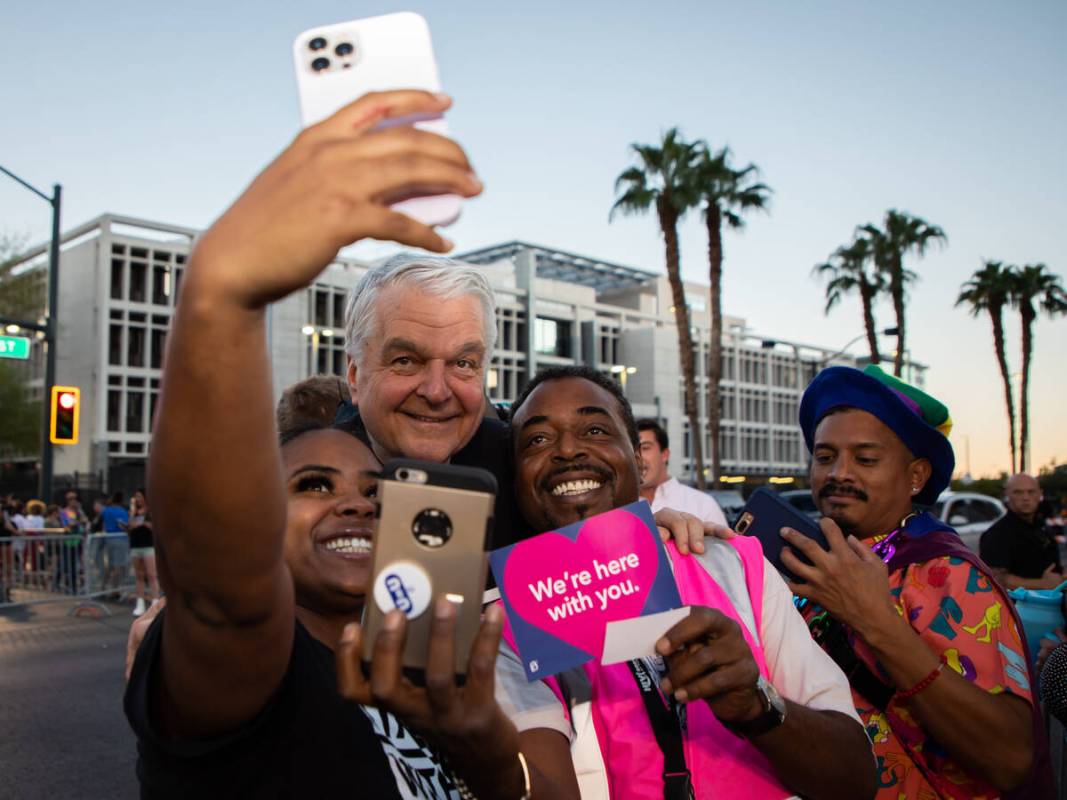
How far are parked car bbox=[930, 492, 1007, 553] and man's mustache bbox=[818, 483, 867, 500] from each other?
13973 mm

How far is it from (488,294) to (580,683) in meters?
1.21

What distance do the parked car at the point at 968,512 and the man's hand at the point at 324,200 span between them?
16211 mm

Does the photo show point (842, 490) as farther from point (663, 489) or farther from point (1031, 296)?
point (1031, 296)

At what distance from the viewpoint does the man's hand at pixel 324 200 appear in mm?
990

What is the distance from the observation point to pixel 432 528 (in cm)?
124

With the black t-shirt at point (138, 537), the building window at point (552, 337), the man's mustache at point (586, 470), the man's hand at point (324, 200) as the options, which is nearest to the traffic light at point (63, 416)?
the black t-shirt at point (138, 537)

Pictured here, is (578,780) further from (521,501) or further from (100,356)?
(100,356)

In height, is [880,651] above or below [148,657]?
below

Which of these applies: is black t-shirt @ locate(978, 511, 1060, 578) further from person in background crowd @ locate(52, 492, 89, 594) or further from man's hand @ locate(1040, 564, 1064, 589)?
person in background crowd @ locate(52, 492, 89, 594)

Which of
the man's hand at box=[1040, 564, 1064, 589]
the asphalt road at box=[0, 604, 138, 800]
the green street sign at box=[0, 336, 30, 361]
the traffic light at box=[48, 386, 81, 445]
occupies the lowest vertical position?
the asphalt road at box=[0, 604, 138, 800]

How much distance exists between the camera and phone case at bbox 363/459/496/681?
4.01ft

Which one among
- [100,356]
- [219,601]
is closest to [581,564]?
[219,601]

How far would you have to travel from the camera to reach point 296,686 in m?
1.58

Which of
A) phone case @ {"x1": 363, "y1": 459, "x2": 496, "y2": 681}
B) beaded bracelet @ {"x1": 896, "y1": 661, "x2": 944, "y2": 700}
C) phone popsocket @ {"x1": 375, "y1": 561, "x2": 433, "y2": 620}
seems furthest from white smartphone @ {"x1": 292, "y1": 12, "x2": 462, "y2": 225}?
beaded bracelet @ {"x1": 896, "y1": 661, "x2": 944, "y2": 700}
